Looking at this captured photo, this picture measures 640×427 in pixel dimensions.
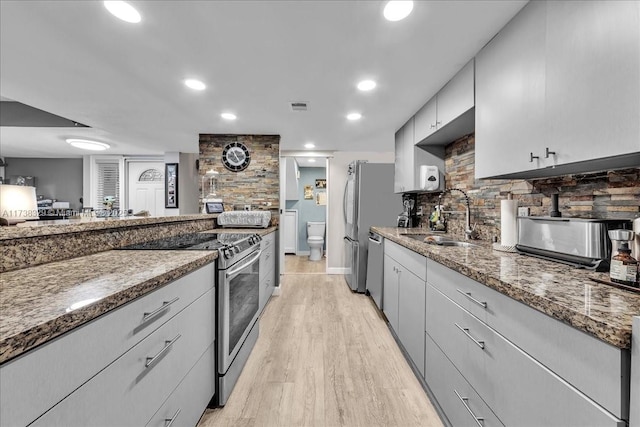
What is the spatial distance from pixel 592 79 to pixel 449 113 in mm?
1142

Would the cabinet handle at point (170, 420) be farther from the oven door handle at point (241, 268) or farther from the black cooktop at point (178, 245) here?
the black cooktop at point (178, 245)

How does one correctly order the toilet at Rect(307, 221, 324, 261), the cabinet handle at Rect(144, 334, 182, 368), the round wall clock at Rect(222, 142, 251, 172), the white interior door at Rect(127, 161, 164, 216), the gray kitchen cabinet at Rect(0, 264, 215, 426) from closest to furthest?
the gray kitchen cabinet at Rect(0, 264, 215, 426) → the cabinet handle at Rect(144, 334, 182, 368) → the round wall clock at Rect(222, 142, 251, 172) → the white interior door at Rect(127, 161, 164, 216) → the toilet at Rect(307, 221, 324, 261)

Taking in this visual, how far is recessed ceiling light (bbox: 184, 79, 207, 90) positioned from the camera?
2283 mm

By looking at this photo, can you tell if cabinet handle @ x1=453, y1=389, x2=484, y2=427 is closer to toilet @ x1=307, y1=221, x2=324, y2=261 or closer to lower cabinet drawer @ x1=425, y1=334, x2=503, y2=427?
lower cabinet drawer @ x1=425, y1=334, x2=503, y2=427

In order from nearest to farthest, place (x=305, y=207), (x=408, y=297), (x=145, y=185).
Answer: (x=408, y=297) < (x=145, y=185) < (x=305, y=207)

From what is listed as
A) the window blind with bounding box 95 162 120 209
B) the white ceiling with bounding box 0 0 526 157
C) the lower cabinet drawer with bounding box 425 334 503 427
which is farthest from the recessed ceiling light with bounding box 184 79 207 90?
the window blind with bounding box 95 162 120 209

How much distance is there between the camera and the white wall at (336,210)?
4.90 m

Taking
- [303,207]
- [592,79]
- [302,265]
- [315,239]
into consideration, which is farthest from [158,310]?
[303,207]

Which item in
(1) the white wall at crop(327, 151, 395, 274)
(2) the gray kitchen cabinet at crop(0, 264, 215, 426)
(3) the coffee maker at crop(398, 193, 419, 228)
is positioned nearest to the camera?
(2) the gray kitchen cabinet at crop(0, 264, 215, 426)

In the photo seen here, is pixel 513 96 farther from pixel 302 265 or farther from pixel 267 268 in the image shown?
pixel 302 265

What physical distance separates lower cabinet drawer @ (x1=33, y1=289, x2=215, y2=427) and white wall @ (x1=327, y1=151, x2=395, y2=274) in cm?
358

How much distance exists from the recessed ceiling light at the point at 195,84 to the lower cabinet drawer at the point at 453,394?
2.54m

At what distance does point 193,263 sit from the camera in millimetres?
1302

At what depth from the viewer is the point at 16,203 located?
171 centimetres
